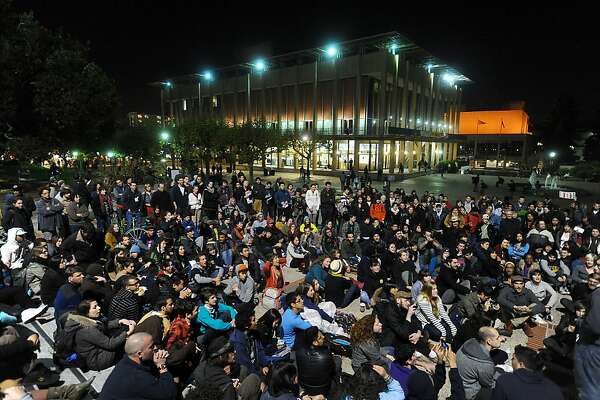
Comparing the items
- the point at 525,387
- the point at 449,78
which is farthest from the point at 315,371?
the point at 449,78

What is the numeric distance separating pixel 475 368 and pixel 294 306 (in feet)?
8.07

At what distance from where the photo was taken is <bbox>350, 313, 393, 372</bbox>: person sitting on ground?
14.6ft

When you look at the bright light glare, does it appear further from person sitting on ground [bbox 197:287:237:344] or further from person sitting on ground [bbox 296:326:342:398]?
person sitting on ground [bbox 296:326:342:398]

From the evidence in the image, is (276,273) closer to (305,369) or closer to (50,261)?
(305,369)

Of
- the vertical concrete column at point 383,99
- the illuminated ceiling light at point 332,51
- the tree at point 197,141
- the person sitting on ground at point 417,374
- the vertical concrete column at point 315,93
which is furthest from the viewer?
the vertical concrete column at point 315,93

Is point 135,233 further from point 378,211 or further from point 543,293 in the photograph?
point 543,293

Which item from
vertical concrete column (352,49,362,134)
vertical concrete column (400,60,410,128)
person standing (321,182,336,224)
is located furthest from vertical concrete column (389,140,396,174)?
person standing (321,182,336,224)

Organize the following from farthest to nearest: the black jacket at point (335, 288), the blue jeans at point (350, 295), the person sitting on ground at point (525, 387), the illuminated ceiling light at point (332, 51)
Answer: the illuminated ceiling light at point (332, 51)
the blue jeans at point (350, 295)
the black jacket at point (335, 288)
the person sitting on ground at point (525, 387)

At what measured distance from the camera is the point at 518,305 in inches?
266

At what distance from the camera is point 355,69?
39.1 metres

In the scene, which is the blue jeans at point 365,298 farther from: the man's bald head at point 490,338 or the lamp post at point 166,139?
the lamp post at point 166,139

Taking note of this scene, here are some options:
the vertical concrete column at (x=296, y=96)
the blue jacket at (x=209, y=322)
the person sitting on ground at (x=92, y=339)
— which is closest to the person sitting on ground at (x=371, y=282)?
the blue jacket at (x=209, y=322)

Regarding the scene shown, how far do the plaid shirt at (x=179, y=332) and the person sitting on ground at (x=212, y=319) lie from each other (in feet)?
0.74

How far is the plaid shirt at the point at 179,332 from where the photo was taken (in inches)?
189
